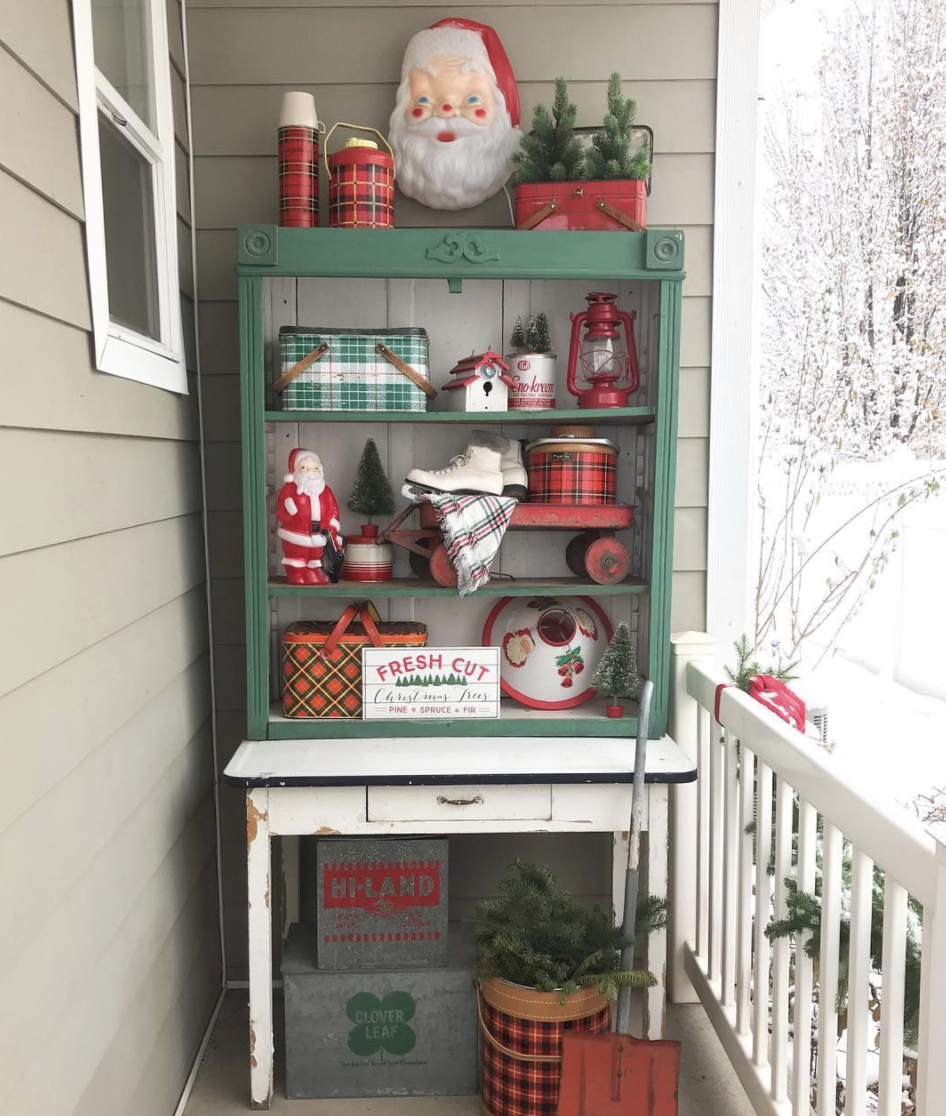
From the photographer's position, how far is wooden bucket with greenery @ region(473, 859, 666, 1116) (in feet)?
6.18

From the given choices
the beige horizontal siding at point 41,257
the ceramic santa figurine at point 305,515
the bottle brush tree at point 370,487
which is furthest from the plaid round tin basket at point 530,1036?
the beige horizontal siding at point 41,257

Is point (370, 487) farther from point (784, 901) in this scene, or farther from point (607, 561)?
point (784, 901)

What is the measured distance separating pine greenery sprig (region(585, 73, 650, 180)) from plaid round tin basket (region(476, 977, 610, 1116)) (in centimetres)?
167

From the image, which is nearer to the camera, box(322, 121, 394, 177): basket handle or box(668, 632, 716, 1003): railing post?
box(322, 121, 394, 177): basket handle

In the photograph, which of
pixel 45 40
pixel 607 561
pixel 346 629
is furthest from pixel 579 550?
pixel 45 40

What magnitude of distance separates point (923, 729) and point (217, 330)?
2.95m

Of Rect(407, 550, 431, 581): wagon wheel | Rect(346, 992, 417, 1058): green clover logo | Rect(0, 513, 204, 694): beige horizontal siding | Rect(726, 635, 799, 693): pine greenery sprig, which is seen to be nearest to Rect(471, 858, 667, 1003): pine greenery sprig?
Rect(346, 992, 417, 1058): green clover logo

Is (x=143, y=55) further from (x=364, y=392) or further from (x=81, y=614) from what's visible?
(x=81, y=614)

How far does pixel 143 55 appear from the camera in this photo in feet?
6.44

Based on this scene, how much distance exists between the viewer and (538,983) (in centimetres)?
188

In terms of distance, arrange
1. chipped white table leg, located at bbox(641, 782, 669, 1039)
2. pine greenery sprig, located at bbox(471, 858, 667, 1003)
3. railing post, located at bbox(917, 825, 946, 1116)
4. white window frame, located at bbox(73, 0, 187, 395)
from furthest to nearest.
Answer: chipped white table leg, located at bbox(641, 782, 669, 1039)
pine greenery sprig, located at bbox(471, 858, 667, 1003)
white window frame, located at bbox(73, 0, 187, 395)
railing post, located at bbox(917, 825, 946, 1116)

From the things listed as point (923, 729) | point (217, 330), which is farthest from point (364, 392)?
point (923, 729)

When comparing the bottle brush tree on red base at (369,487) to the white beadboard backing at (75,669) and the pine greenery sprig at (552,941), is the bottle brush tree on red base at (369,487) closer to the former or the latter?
the white beadboard backing at (75,669)

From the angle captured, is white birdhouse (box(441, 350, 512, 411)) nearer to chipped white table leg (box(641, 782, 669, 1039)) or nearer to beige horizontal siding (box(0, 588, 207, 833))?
beige horizontal siding (box(0, 588, 207, 833))
